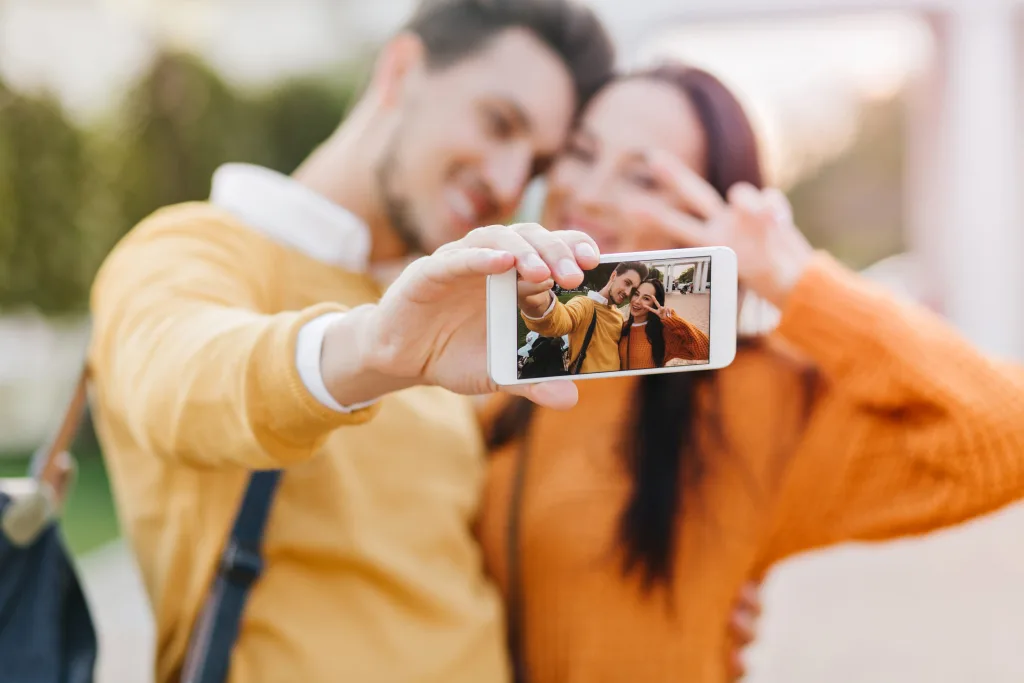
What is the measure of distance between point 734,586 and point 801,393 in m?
0.26

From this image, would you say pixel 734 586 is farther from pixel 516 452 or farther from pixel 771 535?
pixel 516 452

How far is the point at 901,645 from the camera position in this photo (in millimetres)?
2523

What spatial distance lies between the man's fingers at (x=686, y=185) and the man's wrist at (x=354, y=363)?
578 mm

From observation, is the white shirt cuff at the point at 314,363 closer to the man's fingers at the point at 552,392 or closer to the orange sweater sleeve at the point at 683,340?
the man's fingers at the point at 552,392

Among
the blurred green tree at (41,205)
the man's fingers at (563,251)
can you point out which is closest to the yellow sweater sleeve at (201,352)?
the man's fingers at (563,251)

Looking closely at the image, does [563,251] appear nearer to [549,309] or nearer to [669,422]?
[549,309]

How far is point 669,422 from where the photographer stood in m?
1.20

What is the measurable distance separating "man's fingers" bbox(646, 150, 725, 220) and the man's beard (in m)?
0.33

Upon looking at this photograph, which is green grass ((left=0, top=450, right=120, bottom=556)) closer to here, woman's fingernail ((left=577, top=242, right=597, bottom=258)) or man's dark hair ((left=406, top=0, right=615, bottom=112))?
man's dark hair ((left=406, top=0, right=615, bottom=112))

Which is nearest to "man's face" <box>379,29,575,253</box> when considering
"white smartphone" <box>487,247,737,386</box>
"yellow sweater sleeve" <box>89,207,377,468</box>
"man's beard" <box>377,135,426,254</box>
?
"man's beard" <box>377,135,426,254</box>

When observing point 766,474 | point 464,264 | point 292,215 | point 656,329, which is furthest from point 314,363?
point 766,474

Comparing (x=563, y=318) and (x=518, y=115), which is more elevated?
(x=518, y=115)

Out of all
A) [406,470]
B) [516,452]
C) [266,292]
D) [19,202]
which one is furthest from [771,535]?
[19,202]

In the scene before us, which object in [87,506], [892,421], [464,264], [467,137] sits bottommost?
[87,506]
